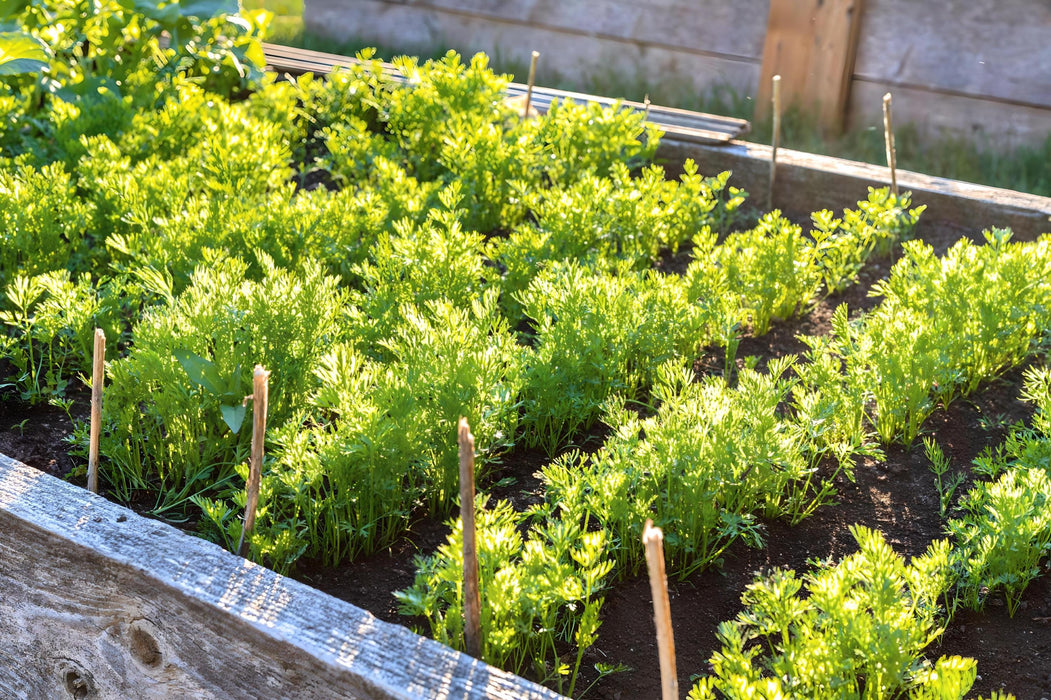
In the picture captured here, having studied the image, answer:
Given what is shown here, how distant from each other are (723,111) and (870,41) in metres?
0.84

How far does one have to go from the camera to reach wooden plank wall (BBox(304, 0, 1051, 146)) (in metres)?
5.09

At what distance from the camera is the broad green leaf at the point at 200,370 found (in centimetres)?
203

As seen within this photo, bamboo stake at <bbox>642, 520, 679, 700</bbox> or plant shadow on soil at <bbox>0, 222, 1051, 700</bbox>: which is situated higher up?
bamboo stake at <bbox>642, 520, 679, 700</bbox>

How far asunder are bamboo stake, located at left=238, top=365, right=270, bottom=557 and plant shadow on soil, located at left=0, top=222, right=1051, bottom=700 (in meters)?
0.20

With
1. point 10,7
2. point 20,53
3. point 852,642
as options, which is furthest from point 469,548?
point 10,7

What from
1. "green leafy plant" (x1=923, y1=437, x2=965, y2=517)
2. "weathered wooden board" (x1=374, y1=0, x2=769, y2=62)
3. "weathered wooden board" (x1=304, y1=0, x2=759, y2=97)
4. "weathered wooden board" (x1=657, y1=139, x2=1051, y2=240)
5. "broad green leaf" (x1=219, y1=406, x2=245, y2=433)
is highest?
"weathered wooden board" (x1=374, y1=0, x2=769, y2=62)

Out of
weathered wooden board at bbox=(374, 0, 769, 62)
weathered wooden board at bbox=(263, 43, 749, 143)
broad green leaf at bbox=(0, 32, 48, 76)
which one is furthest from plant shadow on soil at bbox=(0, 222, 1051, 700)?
weathered wooden board at bbox=(374, 0, 769, 62)

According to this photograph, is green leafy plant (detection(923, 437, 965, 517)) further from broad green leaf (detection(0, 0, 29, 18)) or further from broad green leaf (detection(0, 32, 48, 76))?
broad green leaf (detection(0, 0, 29, 18))

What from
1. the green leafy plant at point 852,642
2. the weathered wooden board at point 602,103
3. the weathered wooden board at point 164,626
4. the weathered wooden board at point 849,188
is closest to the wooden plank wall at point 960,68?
the weathered wooden board at point 602,103

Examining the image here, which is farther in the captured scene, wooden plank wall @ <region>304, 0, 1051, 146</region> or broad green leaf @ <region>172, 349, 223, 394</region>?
wooden plank wall @ <region>304, 0, 1051, 146</region>

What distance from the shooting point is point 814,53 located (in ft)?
17.2

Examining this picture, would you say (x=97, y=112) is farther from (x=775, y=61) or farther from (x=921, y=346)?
(x=775, y=61)

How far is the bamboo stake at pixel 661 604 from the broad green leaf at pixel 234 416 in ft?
3.30

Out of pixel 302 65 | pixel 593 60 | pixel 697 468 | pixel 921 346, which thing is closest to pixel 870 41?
pixel 593 60
